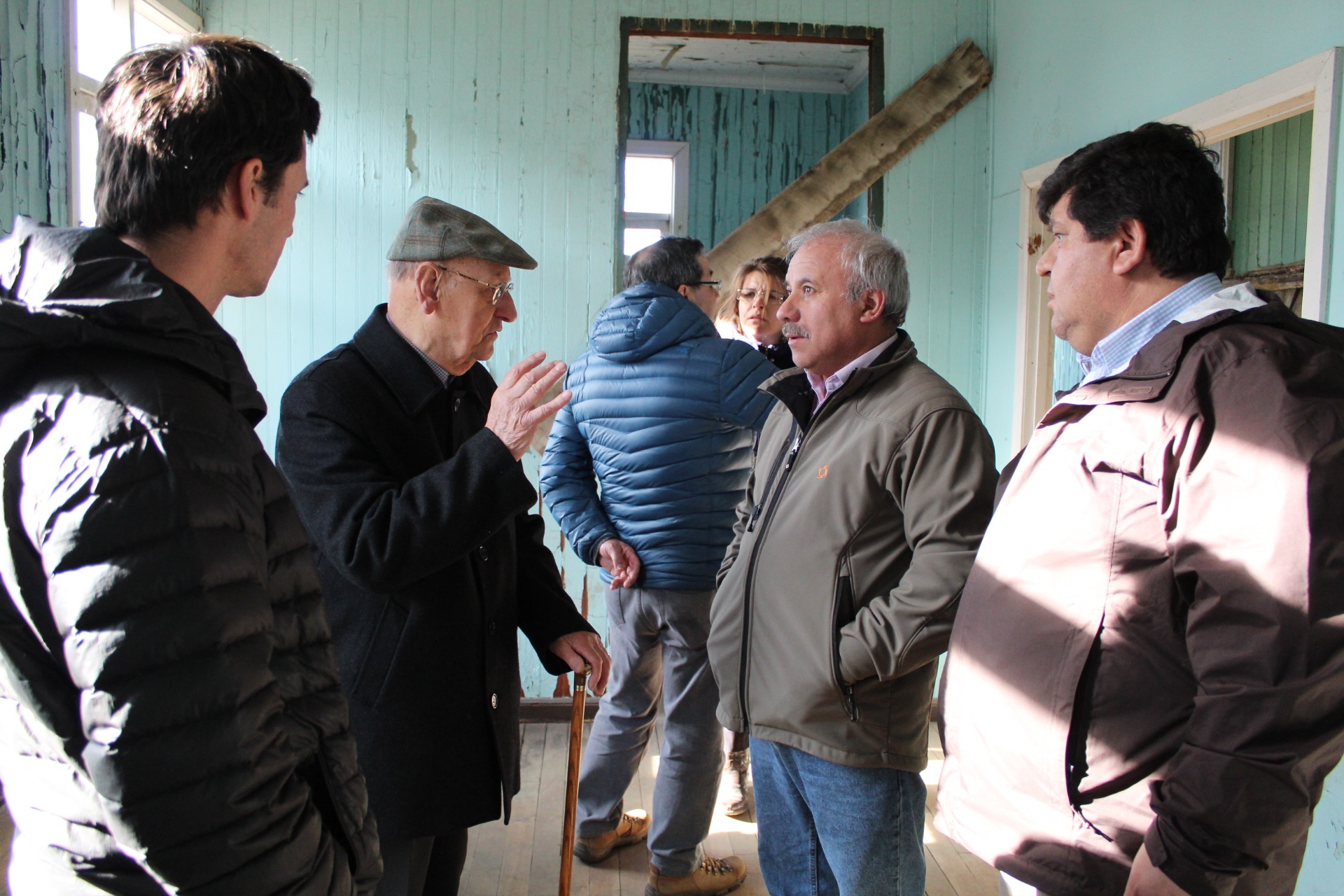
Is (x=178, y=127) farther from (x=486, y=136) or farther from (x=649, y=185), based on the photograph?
(x=649, y=185)

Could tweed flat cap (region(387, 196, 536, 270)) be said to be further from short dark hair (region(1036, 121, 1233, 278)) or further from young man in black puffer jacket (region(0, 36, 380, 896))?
short dark hair (region(1036, 121, 1233, 278))

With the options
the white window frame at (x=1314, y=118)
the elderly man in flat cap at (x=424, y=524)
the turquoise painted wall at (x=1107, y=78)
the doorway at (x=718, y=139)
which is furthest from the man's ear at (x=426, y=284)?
the doorway at (x=718, y=139)

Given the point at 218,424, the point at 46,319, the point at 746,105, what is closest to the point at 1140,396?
the point at 218,424

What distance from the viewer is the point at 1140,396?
1152 millimetres

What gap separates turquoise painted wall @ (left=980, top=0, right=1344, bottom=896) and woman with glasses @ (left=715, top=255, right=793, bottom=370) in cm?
110

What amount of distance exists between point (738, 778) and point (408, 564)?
90.1 inches

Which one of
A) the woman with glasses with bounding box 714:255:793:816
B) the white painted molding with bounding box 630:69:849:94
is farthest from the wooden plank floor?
the white painted molding with bounding box 630:69:849:94

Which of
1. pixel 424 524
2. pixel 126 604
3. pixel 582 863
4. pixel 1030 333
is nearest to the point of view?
pixel 126 604

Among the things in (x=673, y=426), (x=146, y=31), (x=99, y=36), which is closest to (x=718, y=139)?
(x=146, y=31)

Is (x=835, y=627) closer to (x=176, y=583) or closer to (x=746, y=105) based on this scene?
(x=176, y=583)

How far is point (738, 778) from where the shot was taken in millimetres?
3381

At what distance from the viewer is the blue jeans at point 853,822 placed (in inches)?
67.9

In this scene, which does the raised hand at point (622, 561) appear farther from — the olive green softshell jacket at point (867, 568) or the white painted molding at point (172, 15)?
the white painted molding at point (172, 15)

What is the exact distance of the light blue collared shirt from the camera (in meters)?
1.31
